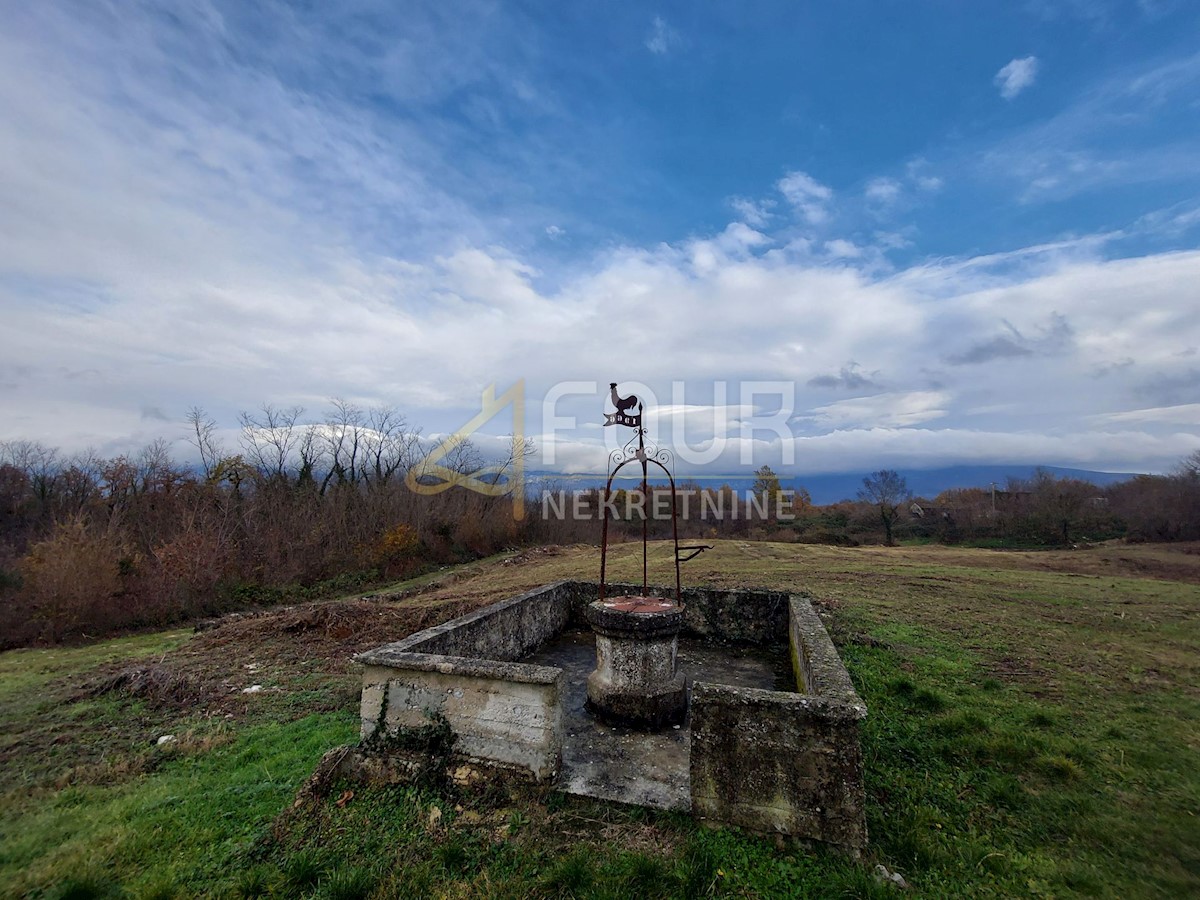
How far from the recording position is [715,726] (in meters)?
3.45

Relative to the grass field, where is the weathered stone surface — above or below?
above

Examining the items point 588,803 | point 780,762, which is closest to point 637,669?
point 588,803

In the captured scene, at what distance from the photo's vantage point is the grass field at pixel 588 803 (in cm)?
315

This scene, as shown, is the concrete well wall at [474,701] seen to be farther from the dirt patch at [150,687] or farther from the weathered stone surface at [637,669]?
the dirt patch at [150,687]

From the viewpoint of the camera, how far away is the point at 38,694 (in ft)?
23.9

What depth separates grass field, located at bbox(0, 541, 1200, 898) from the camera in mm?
3152

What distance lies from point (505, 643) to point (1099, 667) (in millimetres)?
8342

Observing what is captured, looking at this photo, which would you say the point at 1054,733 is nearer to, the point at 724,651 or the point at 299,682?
the point at 724,651

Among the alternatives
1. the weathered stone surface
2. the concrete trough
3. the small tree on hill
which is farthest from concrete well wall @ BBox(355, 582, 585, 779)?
the small tree on hill

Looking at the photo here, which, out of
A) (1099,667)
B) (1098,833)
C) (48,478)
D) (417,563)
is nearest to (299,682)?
(1098,833)

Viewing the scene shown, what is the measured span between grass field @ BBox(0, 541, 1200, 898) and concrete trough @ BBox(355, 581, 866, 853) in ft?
0.66

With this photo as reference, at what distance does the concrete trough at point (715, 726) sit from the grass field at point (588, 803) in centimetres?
20

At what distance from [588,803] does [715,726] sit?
111cm

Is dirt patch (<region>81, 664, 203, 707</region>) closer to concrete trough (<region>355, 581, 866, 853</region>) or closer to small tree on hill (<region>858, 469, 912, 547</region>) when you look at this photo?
concrete trough (<region>355, 581, 866, 853</region>)
